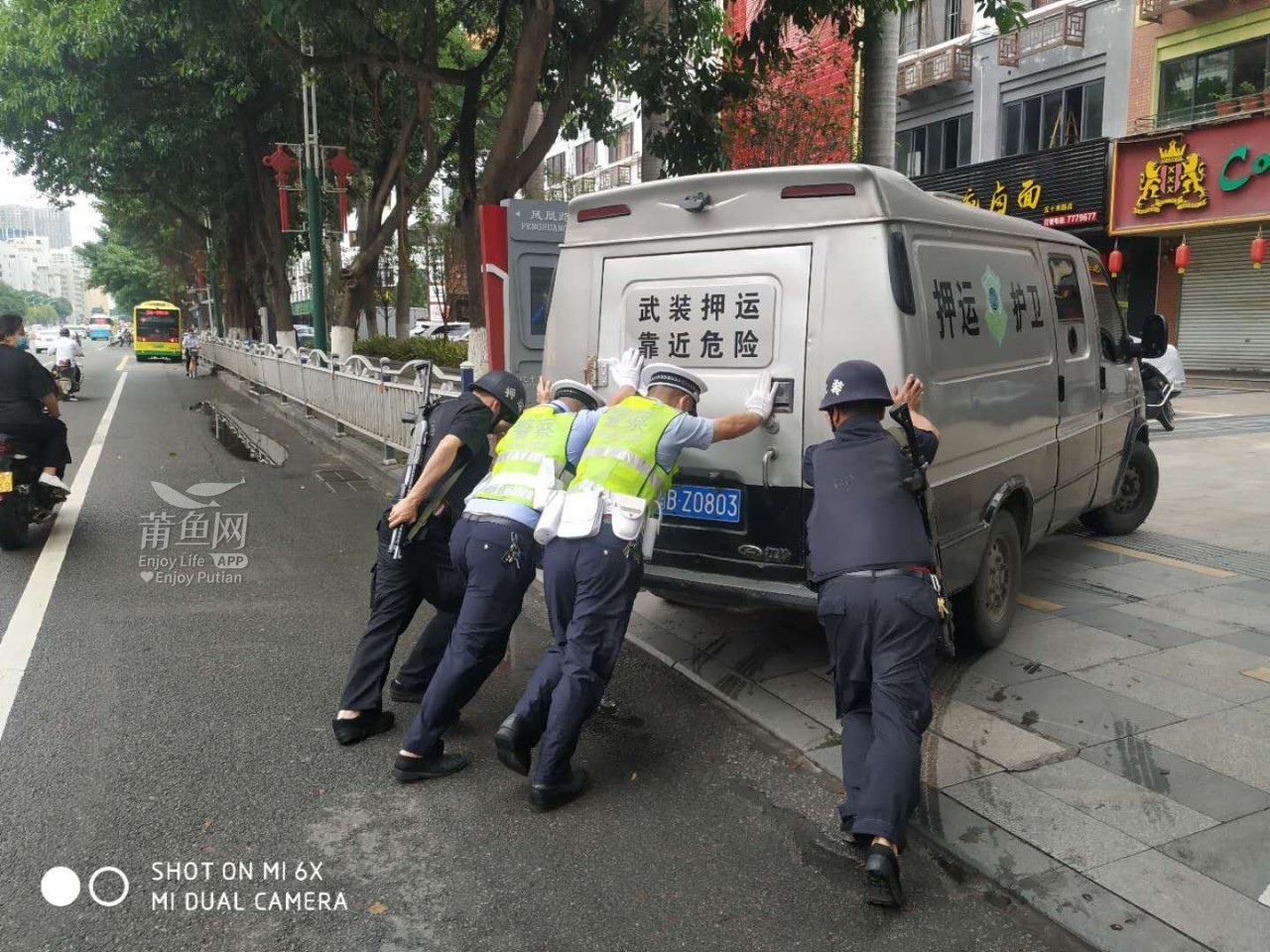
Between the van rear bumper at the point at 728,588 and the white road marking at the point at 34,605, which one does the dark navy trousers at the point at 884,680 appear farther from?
the white road marking at the point at 34,605

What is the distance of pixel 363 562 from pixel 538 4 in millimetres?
5086

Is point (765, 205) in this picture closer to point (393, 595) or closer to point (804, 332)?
point (804, 332)

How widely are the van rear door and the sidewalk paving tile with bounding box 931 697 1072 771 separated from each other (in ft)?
2.92

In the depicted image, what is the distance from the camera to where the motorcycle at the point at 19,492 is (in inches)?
287

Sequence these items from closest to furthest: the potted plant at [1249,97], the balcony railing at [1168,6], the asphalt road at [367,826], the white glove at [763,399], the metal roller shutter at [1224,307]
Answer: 1. the asphalt road at [367,826]
2. the white glove at [763,399]
3. the potted plant at [1249,97]
4. the balcony railing at [1168,6]
5. the metal roller shutter at [1224,307]

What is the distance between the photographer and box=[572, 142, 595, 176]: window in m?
47.9

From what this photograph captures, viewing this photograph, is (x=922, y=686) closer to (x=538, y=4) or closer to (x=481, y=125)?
(x=538, y=4)

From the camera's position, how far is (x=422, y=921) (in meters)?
2.99

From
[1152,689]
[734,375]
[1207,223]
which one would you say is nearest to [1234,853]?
[1152,689]

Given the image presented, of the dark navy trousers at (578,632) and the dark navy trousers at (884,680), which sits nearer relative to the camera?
the dark navy trousers at (884,680)

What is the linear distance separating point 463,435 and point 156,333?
43.2 m

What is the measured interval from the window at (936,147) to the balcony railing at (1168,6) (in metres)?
4.79

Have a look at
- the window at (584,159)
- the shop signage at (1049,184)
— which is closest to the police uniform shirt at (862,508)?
the shop signage at (1049,184)

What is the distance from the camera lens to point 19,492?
7.49 meters
